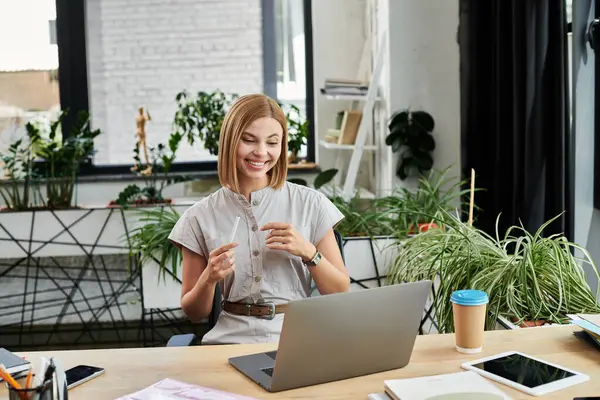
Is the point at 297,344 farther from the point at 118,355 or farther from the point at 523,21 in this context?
the point at 523,21

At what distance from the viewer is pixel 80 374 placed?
4.75ft

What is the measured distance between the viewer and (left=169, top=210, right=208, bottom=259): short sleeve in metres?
2.03

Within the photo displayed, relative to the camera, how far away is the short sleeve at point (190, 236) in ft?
6.66

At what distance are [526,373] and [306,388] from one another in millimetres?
417

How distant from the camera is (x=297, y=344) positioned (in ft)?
4.35

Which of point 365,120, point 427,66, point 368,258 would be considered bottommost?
point 368,258

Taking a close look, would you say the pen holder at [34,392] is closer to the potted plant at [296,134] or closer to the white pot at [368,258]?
the white pot at [368,258]

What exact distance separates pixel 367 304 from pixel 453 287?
1.10 m

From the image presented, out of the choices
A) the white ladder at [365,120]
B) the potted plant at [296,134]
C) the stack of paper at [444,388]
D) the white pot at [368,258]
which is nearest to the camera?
the stack of paper at [444,388]

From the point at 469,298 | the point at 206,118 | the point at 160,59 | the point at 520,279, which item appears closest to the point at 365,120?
the point at 206,118

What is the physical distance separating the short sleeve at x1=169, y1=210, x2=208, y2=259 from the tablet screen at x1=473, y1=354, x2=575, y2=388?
34.3 inches

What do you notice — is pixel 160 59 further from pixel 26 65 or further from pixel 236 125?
pixel 236 125

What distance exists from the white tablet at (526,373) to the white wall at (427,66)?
2.73 meters

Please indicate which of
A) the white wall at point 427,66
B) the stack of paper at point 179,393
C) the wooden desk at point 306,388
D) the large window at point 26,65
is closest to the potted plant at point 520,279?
the wooden desk at point 306,388
